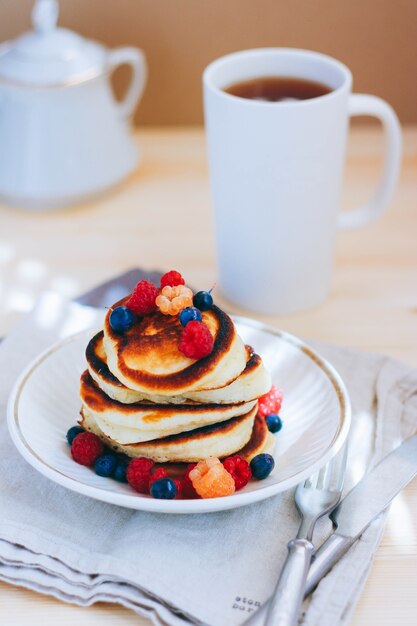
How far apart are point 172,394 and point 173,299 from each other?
124 mm

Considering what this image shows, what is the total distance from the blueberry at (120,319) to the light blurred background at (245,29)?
0.99m

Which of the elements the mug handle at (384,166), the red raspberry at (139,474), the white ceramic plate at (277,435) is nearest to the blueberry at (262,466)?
the white ceramic plate at (277,435)

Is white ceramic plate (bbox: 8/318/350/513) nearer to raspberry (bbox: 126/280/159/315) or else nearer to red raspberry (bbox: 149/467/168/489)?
red raspberry (bbox: 149/467/168/489)

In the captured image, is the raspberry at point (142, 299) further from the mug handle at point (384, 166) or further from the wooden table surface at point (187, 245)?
the mug handle at point (384, 166)

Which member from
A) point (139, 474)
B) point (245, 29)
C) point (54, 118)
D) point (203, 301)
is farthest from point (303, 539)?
point (245, 29)

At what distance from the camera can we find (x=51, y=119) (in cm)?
151

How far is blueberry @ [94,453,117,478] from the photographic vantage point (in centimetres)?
91

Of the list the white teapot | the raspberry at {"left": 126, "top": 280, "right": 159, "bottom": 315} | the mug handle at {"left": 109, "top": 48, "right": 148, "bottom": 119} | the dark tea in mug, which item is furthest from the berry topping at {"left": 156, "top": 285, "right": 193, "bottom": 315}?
the mug handle at {"left": 109, "top": 48, "right": 148, "bottom": 119}

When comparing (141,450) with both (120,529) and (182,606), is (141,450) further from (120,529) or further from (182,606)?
(182,606)

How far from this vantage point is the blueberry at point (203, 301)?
0.97m

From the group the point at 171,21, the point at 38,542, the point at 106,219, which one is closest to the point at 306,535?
the point at 38,542

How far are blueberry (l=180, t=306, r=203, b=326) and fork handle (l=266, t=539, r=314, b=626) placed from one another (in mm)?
253

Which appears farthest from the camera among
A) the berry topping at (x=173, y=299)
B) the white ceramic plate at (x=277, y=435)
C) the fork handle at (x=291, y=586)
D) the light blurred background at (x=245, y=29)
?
the light blurred background at (x=245, y=29)

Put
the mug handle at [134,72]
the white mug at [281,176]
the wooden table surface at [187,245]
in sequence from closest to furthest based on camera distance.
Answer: the white mug at [281,176] → the wooden table surface at [187,245] → the mug handle at [134,72]
